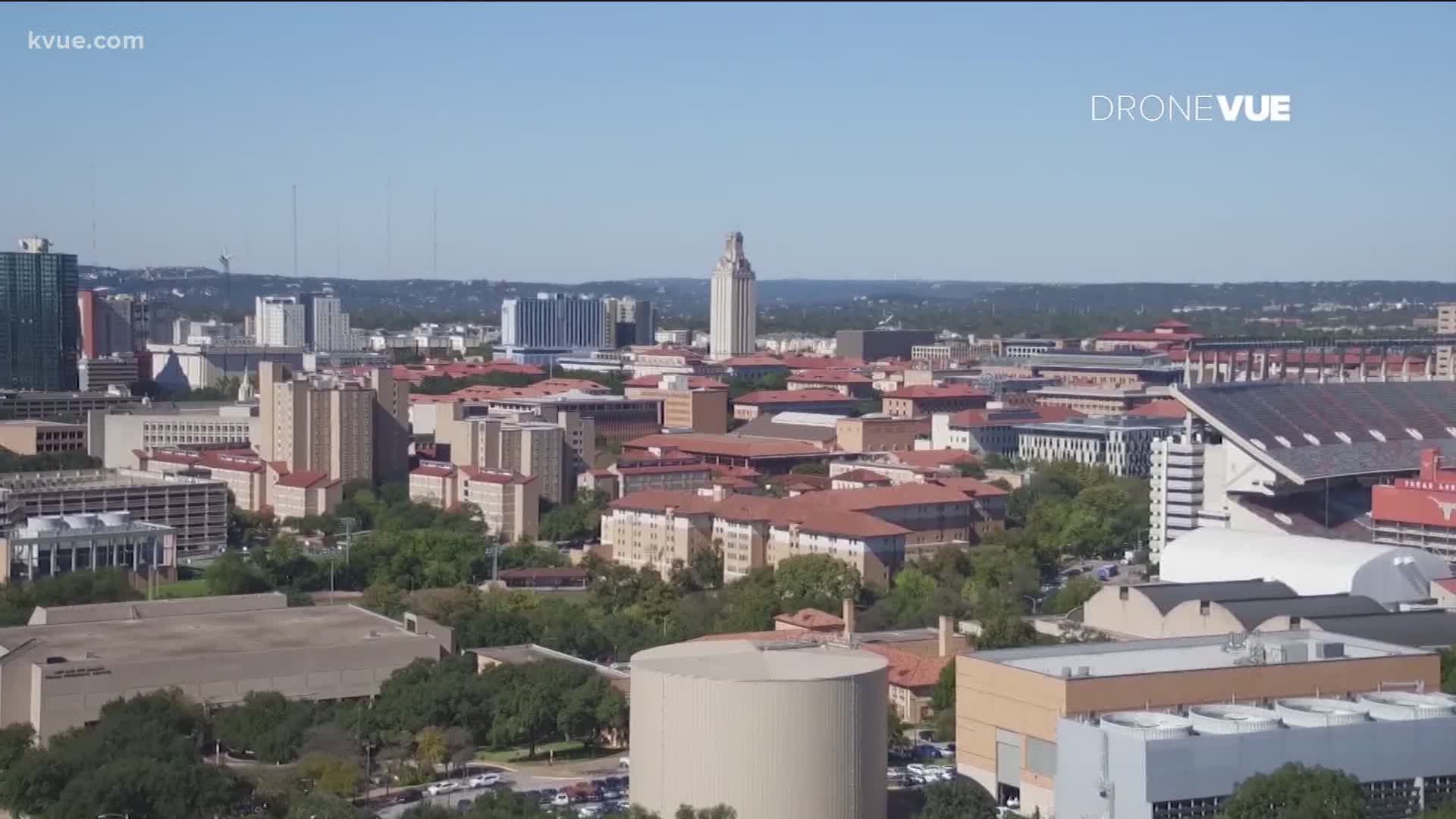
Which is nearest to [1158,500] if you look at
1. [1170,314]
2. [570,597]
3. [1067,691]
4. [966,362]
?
[570,597]

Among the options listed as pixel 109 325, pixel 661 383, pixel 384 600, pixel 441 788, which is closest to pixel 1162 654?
pixel 441 788

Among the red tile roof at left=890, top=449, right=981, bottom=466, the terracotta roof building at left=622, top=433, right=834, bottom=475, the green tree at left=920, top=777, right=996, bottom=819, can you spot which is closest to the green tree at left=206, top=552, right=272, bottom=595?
the red tile roof at left=890, top=449, right=981, bottom=466

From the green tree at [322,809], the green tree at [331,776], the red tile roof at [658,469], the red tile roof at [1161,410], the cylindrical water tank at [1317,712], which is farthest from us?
the red tile roof at [1161,410]

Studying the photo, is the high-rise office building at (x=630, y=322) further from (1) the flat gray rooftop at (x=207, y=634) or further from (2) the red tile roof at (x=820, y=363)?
(1) the flat gray rooftop at (x=207, y=634)

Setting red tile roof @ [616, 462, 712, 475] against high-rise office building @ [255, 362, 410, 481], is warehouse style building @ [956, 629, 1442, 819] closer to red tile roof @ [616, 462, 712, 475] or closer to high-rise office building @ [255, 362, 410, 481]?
red tile roof @ [616, 462, 712, 475]

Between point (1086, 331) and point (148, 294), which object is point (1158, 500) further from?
point (148, 294)

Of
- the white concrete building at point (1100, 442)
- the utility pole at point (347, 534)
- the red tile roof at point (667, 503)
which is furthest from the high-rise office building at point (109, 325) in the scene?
the red tile roof at point (667, 503)

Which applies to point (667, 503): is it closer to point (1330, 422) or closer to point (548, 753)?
point (1330, 422)
